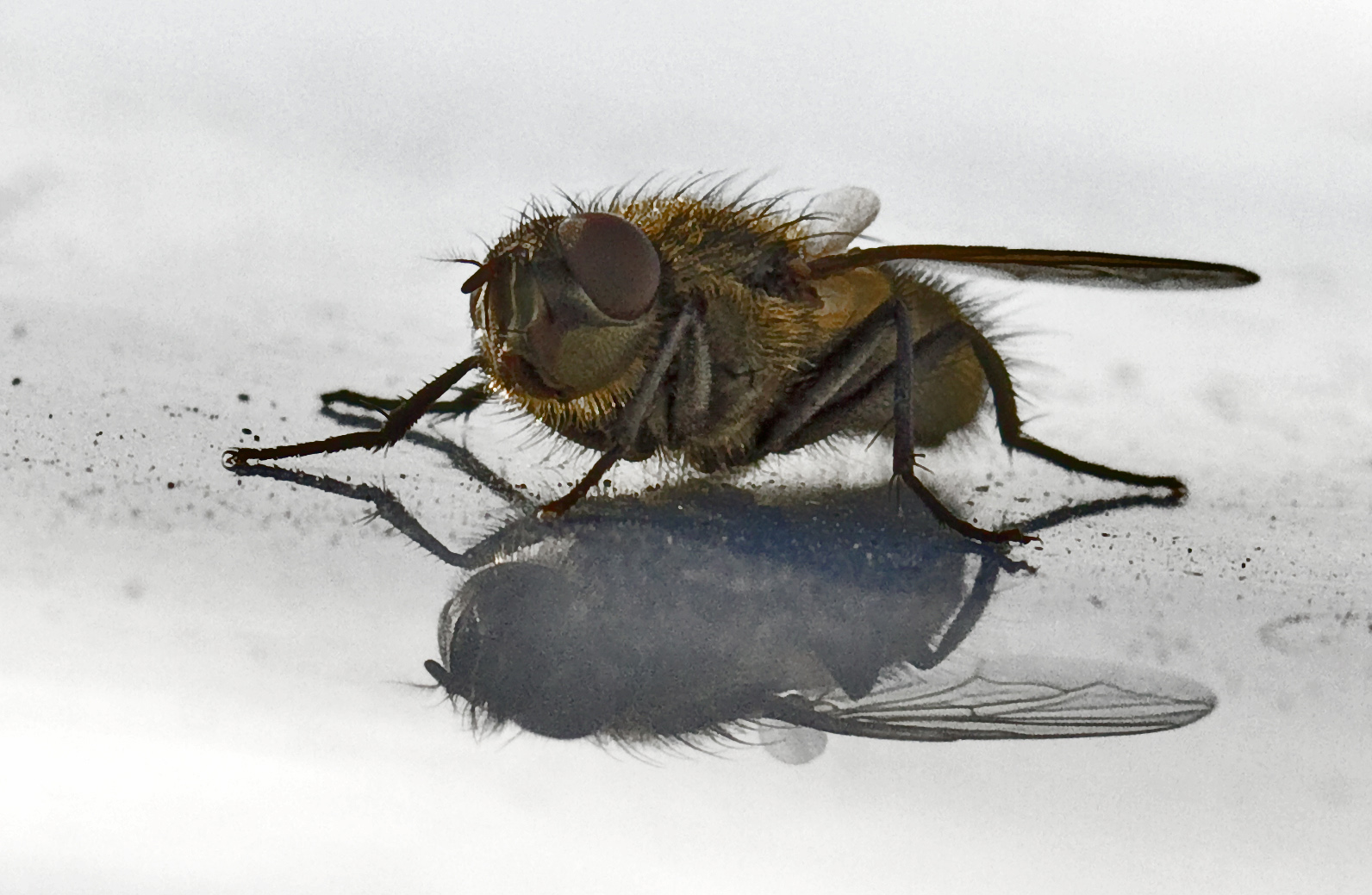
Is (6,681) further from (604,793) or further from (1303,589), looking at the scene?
(1303,589)

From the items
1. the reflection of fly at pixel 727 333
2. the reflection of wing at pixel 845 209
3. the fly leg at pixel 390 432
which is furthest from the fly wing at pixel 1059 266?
the fly leg at pixel 390 432

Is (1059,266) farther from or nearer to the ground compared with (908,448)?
farther from the ground

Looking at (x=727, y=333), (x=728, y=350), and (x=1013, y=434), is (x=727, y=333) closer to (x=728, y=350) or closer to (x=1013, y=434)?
(x=728, y=350)

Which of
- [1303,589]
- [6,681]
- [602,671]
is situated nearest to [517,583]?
[602,671]

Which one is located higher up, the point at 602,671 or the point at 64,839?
the point at 602,671

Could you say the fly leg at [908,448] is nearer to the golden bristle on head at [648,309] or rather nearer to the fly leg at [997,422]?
the fly leg at [997,422]

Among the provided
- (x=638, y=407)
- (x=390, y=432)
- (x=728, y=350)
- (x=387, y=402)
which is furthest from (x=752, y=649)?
(x=387, y=402)

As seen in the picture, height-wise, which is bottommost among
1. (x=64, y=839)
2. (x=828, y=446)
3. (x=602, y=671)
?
(x=64, y=839)
